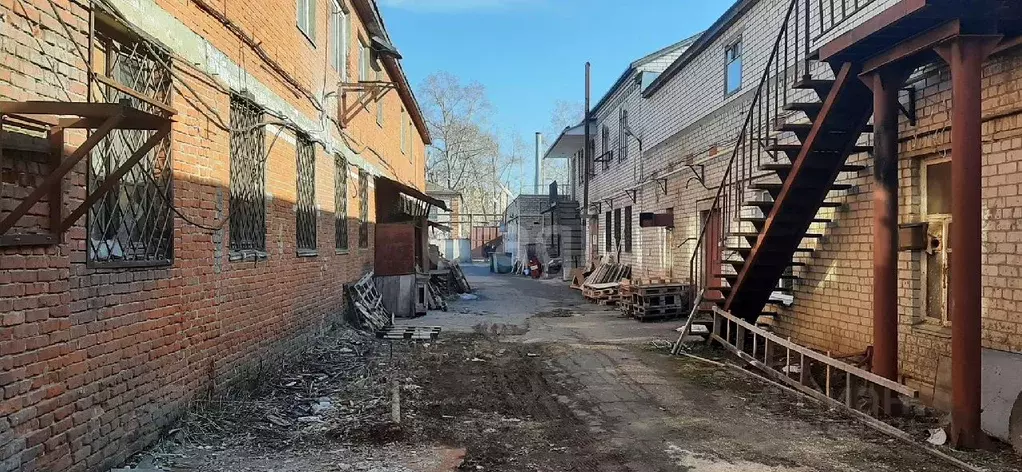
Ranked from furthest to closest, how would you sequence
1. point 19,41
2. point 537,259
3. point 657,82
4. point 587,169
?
point 537,259
point 587,169
point 657,82
point 19,41

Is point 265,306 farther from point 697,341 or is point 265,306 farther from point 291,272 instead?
point 697,341

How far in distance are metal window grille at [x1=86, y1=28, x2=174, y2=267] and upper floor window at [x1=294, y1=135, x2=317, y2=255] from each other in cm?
391

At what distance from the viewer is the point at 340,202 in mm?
12352

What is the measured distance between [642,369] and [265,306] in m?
4.79

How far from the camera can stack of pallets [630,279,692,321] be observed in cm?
1392

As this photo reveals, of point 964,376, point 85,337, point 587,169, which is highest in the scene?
point 587,169

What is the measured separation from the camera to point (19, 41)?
12.3ft

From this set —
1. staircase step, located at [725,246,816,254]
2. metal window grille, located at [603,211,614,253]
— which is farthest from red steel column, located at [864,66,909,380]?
metal window grille, located at [603,211,614,253]

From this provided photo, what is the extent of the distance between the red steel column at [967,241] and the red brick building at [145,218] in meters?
5.77

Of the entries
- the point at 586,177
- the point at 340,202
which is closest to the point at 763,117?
the point at 340,202

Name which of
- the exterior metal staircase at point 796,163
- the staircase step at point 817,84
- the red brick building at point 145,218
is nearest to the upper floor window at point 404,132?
the red brick building at point 145,218

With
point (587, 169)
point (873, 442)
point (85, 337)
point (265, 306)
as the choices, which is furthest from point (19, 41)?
point (587, 169)

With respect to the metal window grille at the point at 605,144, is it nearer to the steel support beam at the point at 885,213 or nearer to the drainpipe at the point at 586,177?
the drainpipe at the point at 586,177

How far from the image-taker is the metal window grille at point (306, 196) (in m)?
9.70
